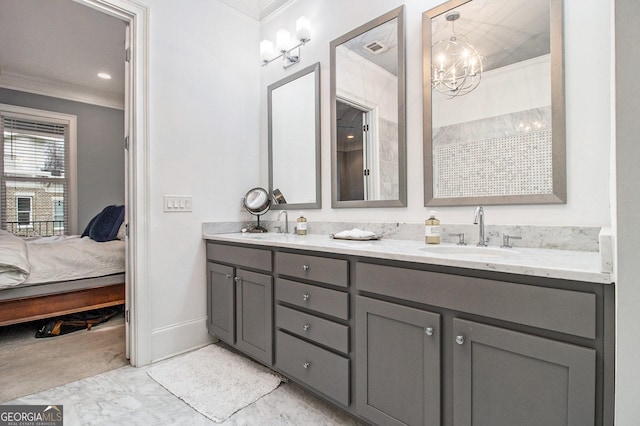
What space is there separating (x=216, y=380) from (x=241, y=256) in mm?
741

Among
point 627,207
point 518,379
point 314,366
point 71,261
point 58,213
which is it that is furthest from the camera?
point 58,213

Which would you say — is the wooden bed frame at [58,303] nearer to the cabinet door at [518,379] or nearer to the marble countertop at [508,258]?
the marble countertop at [508,258]

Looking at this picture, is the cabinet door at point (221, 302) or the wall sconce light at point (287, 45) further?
the wall sconce light at point (287, 45)

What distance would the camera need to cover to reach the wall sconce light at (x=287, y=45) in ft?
7.58

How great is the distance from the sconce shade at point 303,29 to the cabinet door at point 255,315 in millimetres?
1699

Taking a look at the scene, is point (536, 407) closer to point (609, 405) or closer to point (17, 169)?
point (609, 405)

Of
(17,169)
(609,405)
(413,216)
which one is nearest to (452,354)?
(609,405)

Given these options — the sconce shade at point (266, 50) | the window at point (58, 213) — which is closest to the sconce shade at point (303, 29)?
the sconce shade at point (266, 50)

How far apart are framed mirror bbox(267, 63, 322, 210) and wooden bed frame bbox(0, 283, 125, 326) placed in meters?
1.82

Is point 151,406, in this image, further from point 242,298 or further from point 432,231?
point 432,231

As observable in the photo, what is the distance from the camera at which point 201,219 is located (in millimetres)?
2451

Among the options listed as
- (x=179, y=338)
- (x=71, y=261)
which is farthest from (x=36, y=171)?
(x=179, y=338)

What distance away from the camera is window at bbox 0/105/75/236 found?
4090mm

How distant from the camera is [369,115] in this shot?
6.70 ft
